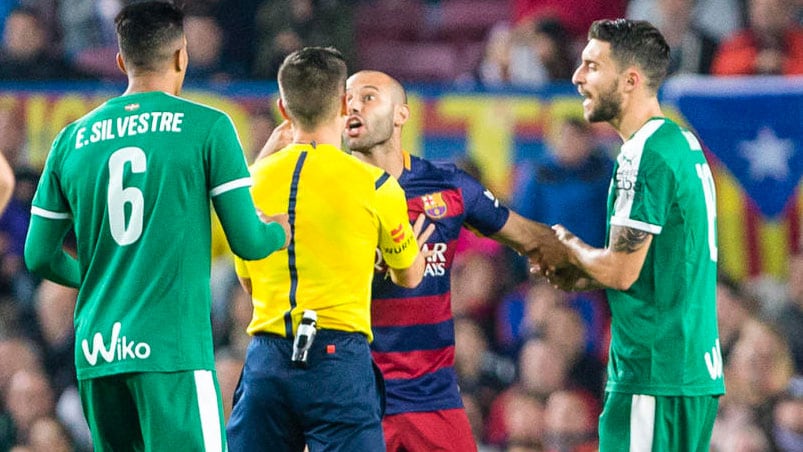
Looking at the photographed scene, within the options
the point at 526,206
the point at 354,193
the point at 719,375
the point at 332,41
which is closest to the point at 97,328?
the point at 354,193

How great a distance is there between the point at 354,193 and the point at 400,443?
1378 mm

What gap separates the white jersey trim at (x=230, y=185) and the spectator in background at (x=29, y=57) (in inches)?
215

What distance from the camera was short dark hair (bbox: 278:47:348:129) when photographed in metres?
5.12

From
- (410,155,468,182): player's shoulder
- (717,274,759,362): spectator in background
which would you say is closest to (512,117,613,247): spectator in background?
(717,274,759,362): spectator in background

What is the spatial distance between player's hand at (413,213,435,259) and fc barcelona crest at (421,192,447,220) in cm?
3

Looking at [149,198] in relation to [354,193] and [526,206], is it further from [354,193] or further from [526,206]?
[526,206]

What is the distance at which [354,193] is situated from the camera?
5066 millimetres

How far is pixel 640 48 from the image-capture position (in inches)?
231

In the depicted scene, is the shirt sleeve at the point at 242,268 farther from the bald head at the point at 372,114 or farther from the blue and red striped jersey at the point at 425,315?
the bald head at the point at 372,114

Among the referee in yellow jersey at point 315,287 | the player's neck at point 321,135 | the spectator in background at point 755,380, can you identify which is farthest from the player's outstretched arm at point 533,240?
the spectator in background at point 755,380

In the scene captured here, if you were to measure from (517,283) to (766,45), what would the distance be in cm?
212

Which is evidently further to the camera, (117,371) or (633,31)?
(633,31)

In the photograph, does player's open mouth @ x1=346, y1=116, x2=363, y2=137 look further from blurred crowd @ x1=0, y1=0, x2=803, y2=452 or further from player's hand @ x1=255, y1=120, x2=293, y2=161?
blurred crowd @ x1=0, y1=0, x2=803, y2=452

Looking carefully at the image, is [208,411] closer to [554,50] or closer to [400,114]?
[400,114]
